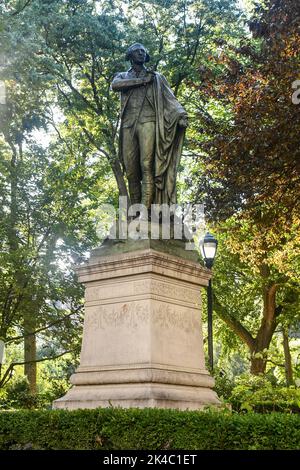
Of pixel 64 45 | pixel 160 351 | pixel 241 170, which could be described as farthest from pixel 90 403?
pixel 64 45

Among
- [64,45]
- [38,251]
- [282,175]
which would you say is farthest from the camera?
[64,45]

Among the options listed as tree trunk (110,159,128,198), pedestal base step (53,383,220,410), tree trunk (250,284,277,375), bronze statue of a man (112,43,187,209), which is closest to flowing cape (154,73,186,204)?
bronze statue of a man (112,43,187,209)

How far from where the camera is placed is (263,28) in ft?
→ 45.5

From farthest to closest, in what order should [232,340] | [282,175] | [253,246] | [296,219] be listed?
[232,340]
[253,246]
[296,219]
[282,175]

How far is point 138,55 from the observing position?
10.1 metres

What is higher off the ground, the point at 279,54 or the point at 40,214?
the point at 279,54

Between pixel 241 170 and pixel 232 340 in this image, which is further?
pixel 232 340

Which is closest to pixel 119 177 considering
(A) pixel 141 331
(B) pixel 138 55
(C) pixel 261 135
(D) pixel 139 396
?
(C) pixel 261 135

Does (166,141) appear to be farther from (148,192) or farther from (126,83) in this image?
(126,83)

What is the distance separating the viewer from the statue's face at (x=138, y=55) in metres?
10.1

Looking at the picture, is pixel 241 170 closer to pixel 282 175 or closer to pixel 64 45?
pixel 282 175

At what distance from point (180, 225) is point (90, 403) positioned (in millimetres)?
2998

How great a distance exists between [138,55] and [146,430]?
19.7 ft

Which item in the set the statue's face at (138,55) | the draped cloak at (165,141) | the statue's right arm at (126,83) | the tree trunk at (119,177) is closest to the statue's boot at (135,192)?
the draped cloak at (165,141)
